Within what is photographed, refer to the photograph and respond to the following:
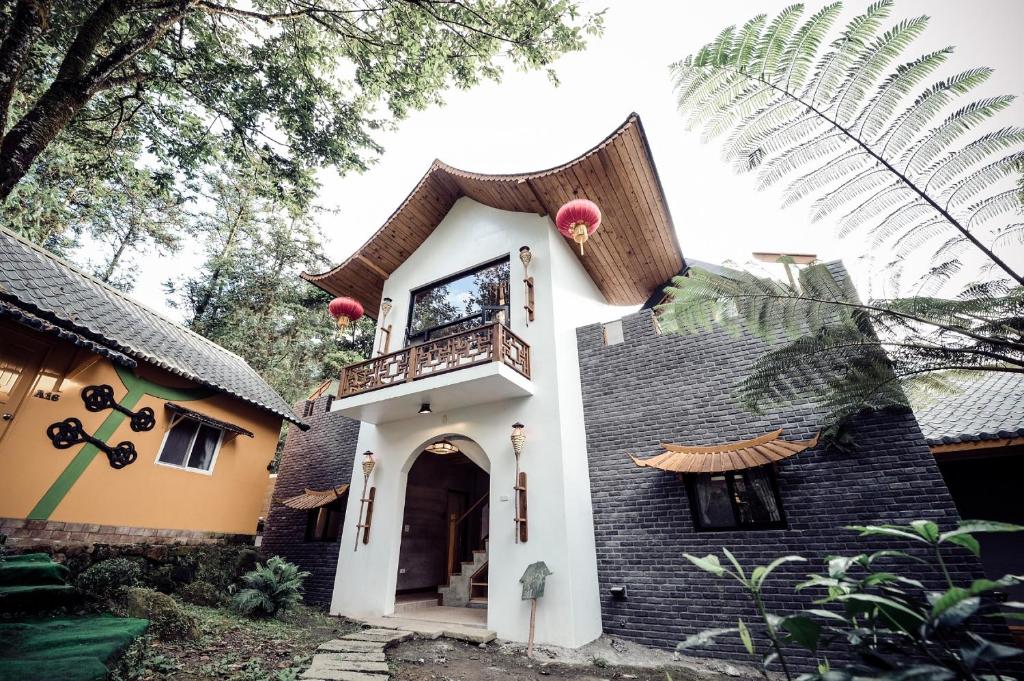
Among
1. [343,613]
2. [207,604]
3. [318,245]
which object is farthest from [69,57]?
[318,245]

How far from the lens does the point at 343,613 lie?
6594mm

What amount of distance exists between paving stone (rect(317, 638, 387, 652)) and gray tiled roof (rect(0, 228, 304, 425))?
4.80 meters

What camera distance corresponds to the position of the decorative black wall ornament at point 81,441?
18.3 ft

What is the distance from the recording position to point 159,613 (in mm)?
4473

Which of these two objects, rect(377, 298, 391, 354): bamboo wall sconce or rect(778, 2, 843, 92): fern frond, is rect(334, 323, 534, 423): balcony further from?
rect(778, 2, 843, 92): fern frond

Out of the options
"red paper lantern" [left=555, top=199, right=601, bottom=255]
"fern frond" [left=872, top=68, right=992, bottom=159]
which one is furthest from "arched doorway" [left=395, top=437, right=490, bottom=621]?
"fern frond" [left=872, top=68, right=992, bottom=159]

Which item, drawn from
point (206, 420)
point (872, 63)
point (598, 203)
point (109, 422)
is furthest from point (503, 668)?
point (598, 203)

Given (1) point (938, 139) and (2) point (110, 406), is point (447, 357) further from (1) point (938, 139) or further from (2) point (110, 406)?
→ (1) point (938, 139)

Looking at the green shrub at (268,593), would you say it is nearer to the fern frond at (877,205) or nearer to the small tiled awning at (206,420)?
the small tiled awning at (206,420)

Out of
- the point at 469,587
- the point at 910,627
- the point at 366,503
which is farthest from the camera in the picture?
the point at 469,587

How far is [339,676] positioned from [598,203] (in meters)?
7.36

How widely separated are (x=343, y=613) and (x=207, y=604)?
192cm

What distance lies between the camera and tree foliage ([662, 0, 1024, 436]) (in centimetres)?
225

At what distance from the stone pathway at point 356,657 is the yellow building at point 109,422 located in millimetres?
3997
